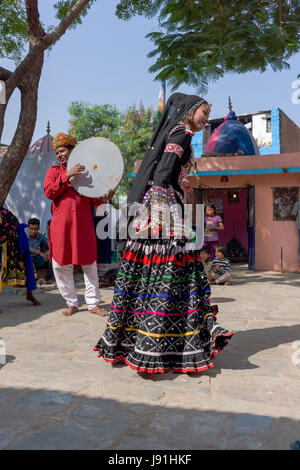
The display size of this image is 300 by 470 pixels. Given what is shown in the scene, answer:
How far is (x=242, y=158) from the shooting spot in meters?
11.7

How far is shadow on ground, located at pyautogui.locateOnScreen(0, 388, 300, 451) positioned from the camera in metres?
1.94

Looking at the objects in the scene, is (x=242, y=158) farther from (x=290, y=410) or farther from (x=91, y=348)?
(x=290, y=410)

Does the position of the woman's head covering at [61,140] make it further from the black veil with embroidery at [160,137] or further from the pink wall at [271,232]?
the pink wall at [271,232]

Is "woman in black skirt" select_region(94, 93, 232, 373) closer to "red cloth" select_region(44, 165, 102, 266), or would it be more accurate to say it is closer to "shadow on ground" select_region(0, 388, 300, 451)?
"shadow on ground" select_region(0, 388, 300, 451)

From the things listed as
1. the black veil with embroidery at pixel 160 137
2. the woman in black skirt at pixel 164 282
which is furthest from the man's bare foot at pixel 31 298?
the black veil with embroidery at pixel 160 137

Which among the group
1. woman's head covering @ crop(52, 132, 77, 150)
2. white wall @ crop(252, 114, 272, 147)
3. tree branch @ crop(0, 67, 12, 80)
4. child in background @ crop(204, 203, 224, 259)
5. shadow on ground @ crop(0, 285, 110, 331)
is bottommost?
shadow on ground @ crop(0, 285, 110, 331)

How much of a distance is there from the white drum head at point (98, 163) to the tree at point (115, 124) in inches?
995

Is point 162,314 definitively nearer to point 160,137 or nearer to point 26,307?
point 160,137

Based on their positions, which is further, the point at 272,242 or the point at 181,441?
the point at 272,242

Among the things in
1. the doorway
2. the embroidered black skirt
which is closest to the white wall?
the doorway

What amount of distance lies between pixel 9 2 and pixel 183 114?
810 cm

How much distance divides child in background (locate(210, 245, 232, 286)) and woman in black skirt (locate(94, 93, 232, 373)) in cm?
528

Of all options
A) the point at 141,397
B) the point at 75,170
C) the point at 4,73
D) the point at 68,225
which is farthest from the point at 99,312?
the point at 4,73

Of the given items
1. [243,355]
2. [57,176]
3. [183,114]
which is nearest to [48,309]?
[57,176]
